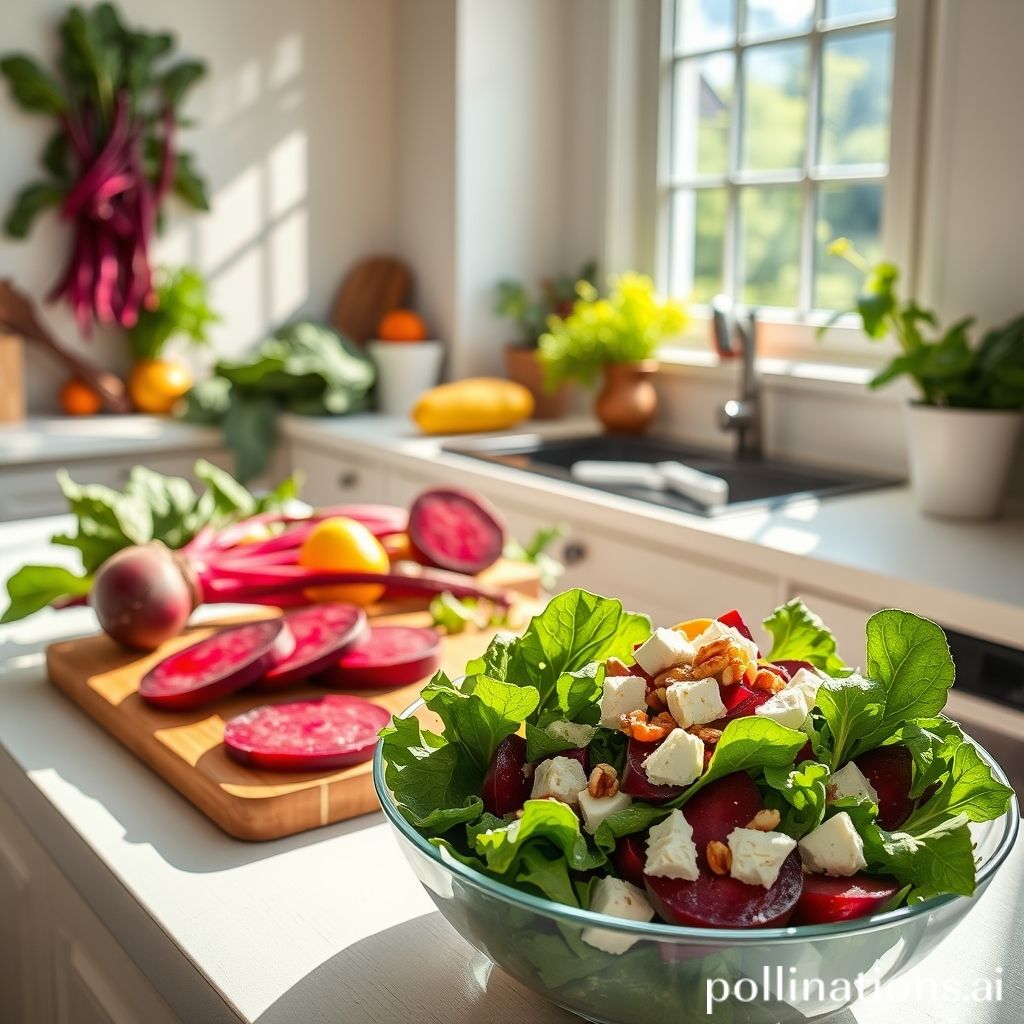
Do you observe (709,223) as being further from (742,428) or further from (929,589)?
(929,589)

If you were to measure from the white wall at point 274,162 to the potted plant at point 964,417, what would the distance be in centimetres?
185

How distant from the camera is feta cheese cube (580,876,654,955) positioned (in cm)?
49

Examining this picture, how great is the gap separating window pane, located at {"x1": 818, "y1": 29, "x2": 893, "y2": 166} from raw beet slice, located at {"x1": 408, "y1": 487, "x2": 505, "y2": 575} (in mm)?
1372

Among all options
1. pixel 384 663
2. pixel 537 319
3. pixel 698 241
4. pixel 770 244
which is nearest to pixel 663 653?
pixel 384 663

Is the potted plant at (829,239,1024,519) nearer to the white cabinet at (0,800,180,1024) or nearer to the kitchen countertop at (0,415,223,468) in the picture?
the white cabinet at (0,800,180,1024)

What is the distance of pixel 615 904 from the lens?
1.71 ft

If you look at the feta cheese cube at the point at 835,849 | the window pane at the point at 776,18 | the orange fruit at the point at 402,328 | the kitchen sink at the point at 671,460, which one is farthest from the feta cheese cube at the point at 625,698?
the orange fruit at the point at 402,328

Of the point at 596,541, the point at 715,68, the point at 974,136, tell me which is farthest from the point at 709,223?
the point at 596,541

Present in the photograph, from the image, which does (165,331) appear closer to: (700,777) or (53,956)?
(53,956)

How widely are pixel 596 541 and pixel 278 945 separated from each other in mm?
1389

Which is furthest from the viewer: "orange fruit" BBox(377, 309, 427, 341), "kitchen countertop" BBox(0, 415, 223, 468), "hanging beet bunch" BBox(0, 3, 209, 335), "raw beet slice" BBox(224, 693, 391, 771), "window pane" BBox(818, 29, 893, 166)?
"orange fruit" BBox(377, 309, 427, 341)

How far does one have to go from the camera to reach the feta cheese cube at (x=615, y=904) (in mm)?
491

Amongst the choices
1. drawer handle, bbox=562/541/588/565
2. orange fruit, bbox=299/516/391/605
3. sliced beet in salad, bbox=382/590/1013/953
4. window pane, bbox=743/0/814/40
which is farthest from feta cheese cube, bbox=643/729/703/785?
window pane, bbox=743/0/814/40

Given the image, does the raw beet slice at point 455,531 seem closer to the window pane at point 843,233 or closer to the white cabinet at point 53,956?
the white cabinet at point 53,956
